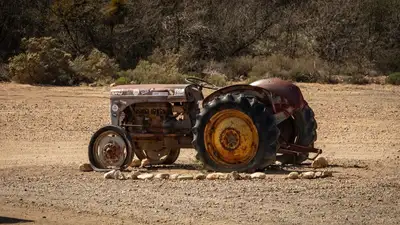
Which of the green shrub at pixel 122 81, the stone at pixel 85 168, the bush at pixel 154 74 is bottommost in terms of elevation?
the stone at pixel 85 168

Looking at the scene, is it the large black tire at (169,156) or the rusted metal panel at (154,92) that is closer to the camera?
the rusted metal panel at (154,92)

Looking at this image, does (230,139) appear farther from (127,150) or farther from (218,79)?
(218,79)

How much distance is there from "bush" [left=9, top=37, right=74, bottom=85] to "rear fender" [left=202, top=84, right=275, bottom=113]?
1573cm

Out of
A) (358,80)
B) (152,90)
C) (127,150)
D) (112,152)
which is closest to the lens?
(127,150)

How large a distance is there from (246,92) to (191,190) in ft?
8.48

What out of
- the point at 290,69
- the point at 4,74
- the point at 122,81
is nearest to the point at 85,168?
the point at 122,81

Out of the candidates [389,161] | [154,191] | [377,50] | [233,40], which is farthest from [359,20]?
[154,191]

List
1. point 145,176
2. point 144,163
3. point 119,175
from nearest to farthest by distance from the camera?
point 145,176, point 119,175, point 144,163

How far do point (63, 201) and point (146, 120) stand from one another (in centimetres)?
404

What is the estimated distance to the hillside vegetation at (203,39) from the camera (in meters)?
30.9

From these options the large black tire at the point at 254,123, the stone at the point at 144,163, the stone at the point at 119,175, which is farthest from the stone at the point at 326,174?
the stone at the point at 144,163

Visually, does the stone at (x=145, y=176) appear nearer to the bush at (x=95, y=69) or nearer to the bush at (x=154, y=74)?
the bush at (x=154, y=74)

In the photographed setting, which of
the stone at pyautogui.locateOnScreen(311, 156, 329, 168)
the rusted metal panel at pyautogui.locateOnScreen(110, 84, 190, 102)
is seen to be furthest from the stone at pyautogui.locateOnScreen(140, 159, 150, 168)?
the stone at pyautogui.locateOnScreen(311, 156, 329, 168)

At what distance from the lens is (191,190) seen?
38.7 feet
